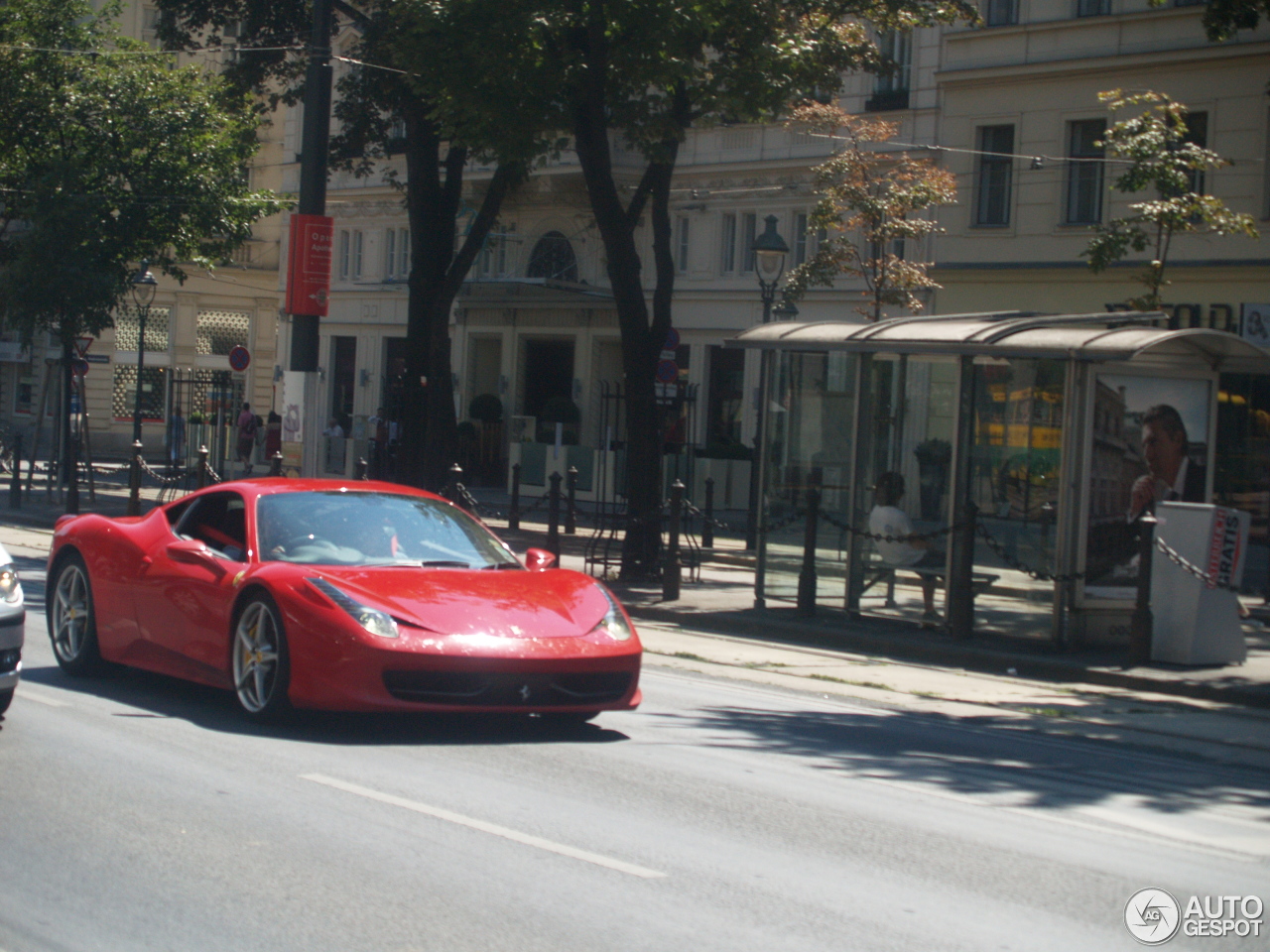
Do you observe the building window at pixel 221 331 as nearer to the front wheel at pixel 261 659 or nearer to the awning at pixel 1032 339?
the awning at pixel 1032 339

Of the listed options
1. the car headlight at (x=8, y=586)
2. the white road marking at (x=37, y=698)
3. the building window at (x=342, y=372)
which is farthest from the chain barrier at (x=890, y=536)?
the building window at (x=342, y=372)

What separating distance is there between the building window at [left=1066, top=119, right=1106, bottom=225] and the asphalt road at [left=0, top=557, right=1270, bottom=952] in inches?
838

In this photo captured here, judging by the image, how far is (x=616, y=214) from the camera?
1891 cm

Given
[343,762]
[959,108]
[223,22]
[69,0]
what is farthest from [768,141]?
[343,762]

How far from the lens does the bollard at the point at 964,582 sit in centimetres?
1361

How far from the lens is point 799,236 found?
34.4 metres

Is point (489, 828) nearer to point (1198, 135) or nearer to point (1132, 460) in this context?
point (1132, 460)

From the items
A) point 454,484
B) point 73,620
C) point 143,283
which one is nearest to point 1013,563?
point 73,620

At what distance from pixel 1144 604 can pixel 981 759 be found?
4.35m

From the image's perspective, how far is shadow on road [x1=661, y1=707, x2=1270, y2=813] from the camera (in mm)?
7820

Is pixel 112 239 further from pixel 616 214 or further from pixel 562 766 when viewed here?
pixel 562 766
